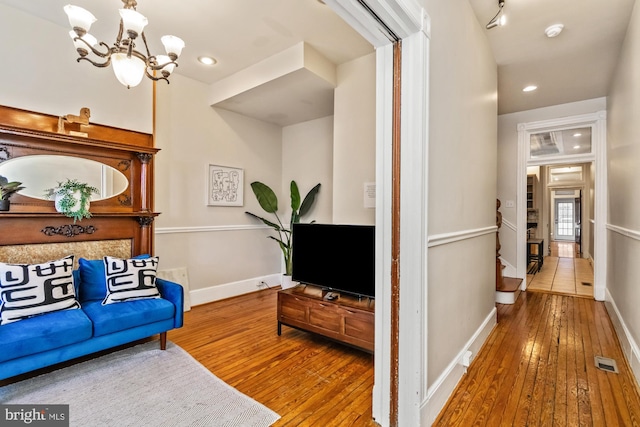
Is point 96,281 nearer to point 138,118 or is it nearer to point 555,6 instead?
point 138,118

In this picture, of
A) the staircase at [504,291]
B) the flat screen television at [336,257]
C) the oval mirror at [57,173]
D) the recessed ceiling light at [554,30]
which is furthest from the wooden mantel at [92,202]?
the staircase at [504,291]

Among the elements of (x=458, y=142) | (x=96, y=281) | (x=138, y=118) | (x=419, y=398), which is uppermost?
(x=138, y=118)

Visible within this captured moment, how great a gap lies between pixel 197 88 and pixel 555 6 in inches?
147

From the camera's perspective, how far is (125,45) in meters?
2.15

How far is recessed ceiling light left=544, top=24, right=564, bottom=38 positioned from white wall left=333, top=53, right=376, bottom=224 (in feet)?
5.01

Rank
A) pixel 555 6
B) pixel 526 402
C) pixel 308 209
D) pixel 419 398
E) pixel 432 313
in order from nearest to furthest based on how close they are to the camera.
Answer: pixel 419 398 < pixel 432 313 < pixel 526 402 < pixel 555 6 < pixel 308 209

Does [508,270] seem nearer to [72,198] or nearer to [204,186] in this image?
[204,186]

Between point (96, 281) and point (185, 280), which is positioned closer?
point (96, 281)

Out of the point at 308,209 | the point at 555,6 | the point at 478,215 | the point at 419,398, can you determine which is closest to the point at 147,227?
the point at 308,209

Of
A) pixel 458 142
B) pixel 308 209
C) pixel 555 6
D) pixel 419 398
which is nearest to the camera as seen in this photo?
pixel 419 398

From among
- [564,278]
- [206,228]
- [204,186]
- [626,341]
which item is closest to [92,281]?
[206,228]

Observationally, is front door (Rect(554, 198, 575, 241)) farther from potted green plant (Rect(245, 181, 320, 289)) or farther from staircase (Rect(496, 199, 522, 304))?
potted green plant (Rect(245, 181, 320, 289))

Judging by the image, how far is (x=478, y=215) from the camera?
8.54ft

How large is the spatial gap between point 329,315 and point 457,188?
4.74ft
